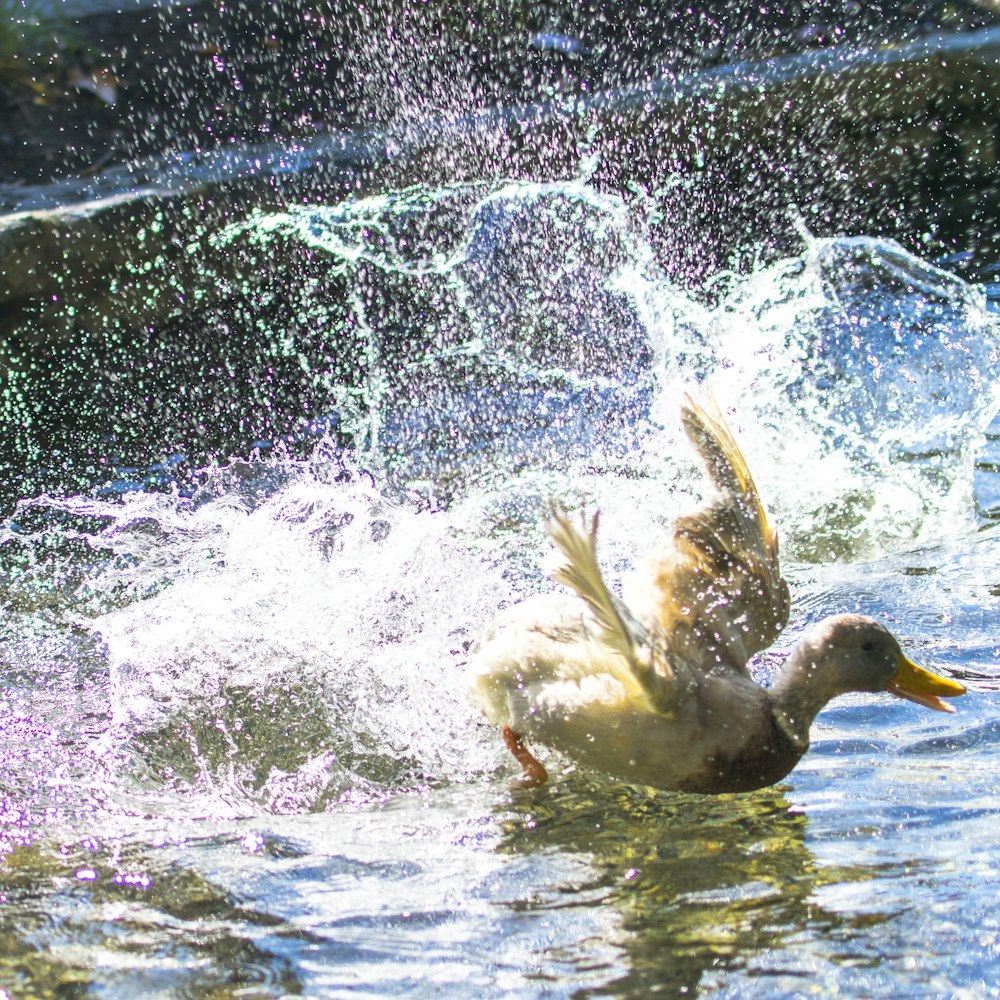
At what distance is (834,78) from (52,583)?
6346 mm

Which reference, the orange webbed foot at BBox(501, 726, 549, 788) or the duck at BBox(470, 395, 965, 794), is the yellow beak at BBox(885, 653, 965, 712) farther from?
the orange webbed foot at BBox(501, 726, 549, 788)

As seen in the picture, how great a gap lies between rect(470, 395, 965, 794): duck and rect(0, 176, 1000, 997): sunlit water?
0.13 meters

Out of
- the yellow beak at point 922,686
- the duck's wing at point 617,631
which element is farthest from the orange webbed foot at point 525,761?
the yellow beak at point 922,686

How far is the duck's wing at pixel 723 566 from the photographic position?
11.5ft

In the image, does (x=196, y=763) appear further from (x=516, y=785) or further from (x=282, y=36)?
(x=282, y=36)

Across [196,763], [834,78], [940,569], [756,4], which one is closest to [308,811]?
[196,763]

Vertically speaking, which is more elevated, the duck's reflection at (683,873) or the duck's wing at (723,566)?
the duck's wing at (723,566)

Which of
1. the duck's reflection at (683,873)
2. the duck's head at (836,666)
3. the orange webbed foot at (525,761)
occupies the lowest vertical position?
the duck's reflection at (683,873)

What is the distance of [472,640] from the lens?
13.0ft

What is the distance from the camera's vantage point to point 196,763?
11.2ft

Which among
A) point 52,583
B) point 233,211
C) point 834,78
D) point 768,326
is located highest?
point 834,78

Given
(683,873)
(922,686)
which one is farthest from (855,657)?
(683,873)

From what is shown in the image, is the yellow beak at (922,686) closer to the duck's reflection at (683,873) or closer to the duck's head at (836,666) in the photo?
the duck's head at (836,666)

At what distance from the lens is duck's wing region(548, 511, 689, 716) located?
2709 millimetres
